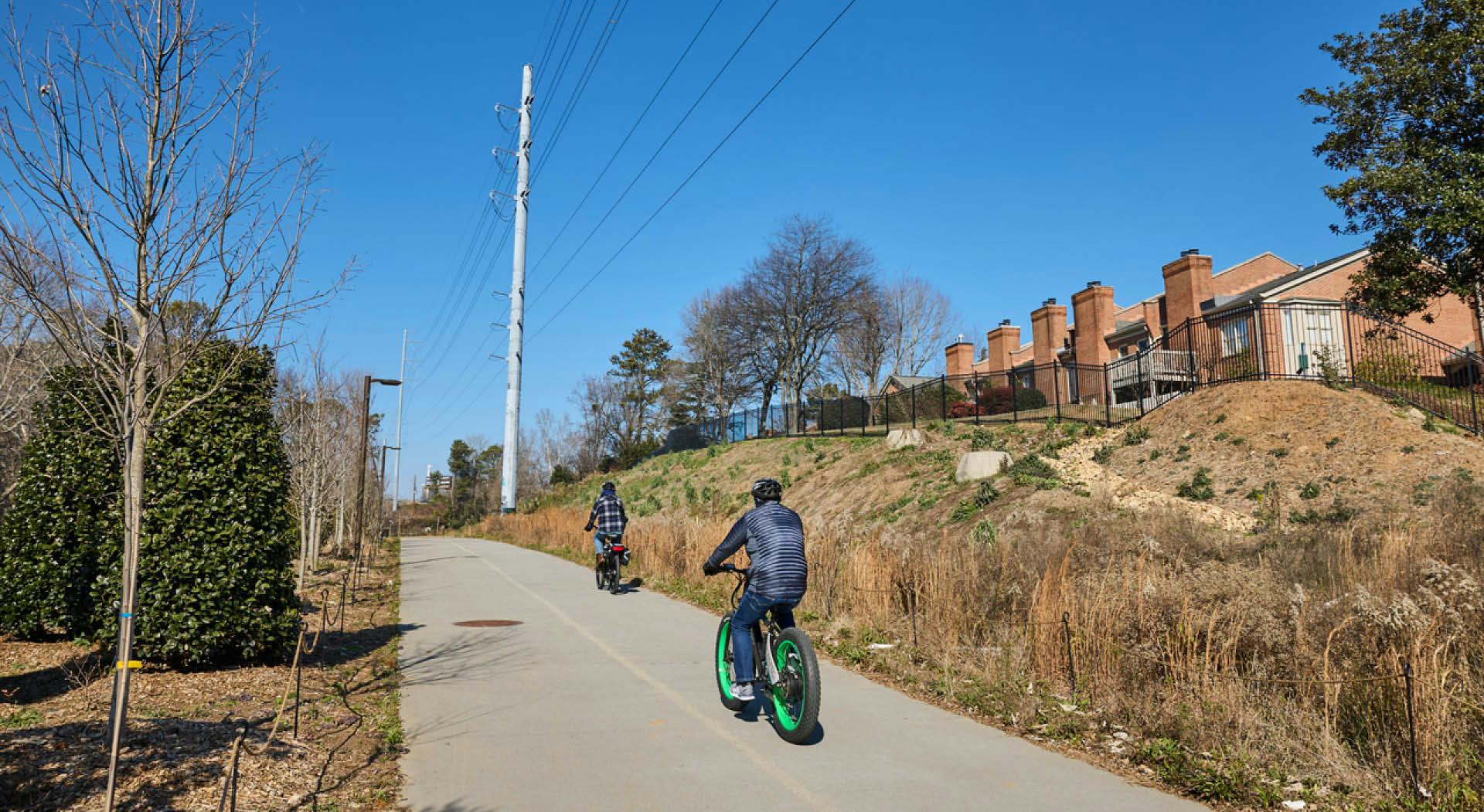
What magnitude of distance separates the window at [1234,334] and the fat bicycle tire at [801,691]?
22898 millimetres

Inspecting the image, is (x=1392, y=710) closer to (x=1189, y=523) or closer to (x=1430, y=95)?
(x=1189, y=523)

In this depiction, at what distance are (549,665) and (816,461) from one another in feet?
73.1

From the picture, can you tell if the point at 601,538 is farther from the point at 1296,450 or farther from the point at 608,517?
the point at 1296,450

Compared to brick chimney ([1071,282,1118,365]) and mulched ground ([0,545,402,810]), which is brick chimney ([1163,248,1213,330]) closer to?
brick chimney ([1071,282,1118,365])

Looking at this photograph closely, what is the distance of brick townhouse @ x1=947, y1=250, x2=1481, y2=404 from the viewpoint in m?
24.5

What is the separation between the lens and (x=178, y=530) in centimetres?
792

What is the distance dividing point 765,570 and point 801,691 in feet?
3.07

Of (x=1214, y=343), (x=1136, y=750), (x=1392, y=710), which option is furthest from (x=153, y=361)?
(x=1214, y=343)

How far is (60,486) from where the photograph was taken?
29.4 feet

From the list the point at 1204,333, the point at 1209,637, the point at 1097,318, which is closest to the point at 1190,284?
the point at 1097,318

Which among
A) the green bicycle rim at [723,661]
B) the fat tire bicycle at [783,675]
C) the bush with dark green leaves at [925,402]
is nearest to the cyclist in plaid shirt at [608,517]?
the green bicycle rim at [723,661]

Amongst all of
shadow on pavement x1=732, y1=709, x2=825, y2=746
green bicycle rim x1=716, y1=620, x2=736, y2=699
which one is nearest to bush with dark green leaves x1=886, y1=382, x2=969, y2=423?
shadow on pavement x1=732, y1=709, x2=825, y2=746

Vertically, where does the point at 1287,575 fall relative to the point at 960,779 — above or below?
above

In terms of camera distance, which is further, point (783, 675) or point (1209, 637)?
point (783, 675)
